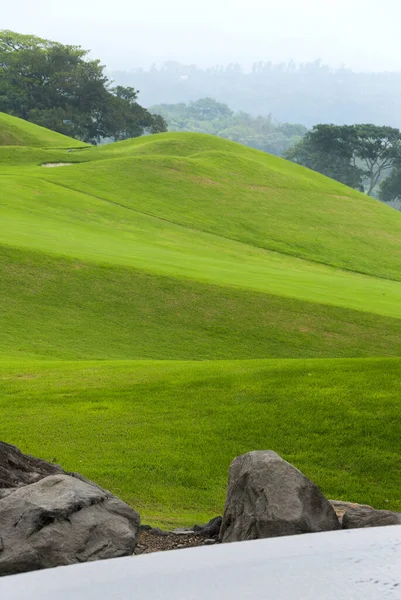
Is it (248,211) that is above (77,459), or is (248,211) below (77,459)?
above

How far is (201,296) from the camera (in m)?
21.2

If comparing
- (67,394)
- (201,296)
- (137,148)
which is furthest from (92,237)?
(137,148)

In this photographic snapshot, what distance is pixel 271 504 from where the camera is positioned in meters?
4.71

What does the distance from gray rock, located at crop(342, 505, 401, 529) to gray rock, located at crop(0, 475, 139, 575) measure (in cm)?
137

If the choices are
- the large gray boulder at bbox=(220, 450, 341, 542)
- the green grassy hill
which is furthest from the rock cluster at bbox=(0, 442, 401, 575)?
the green grassy hill

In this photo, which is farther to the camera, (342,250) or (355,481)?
(342,250)

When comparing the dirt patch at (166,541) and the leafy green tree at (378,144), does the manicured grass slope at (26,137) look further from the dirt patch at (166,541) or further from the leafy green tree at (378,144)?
the dirt patch at (166,541)

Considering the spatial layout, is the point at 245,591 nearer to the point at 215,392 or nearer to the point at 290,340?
the point at 215,392

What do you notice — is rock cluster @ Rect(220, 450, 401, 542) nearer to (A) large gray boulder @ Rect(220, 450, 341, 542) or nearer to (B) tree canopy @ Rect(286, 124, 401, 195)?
(A) large gray boulder @ Rect(220, 450, 341, 542)

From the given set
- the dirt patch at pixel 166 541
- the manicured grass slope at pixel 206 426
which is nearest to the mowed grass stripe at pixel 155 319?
the manicured grass slope at pixel 206 426

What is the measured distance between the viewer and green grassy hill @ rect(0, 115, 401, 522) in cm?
893

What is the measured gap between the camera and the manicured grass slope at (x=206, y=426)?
8078mm

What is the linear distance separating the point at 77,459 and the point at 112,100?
77329 millimetres

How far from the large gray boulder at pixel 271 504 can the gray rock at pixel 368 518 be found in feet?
0.27
